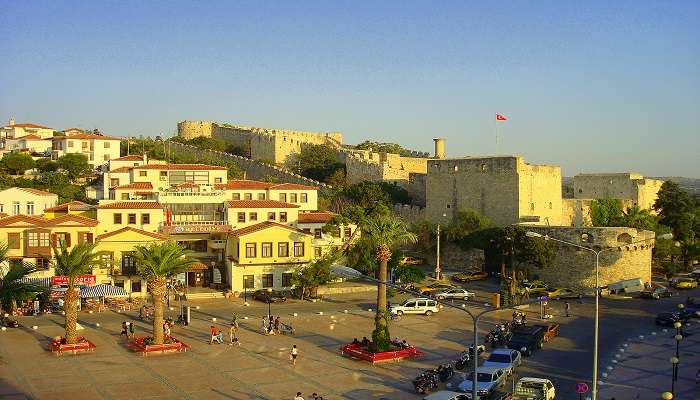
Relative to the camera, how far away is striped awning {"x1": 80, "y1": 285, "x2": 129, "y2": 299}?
38.3 metres

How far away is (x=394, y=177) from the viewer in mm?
73812

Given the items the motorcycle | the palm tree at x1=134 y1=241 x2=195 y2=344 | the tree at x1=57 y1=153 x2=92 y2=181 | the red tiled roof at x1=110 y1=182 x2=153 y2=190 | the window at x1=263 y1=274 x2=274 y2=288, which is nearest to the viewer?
the motorcycle

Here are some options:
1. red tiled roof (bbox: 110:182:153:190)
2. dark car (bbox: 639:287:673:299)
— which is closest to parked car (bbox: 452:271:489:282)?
dark car (bbox: 639:287:673:299)

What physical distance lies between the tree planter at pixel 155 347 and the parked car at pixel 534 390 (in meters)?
13.9

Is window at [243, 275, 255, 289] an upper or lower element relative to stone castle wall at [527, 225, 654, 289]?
lower

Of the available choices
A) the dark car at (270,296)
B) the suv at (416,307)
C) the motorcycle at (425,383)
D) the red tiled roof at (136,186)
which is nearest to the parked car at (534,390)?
the motorcycle at (425,383)

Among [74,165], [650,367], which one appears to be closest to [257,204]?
[74,165]

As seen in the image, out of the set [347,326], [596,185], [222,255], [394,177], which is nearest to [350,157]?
[394,177]

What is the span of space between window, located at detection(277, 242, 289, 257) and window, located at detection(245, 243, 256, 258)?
5.27 ft

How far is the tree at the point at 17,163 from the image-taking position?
71.8 metres

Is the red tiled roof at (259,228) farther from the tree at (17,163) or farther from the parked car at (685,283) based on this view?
the tree at (17,163)

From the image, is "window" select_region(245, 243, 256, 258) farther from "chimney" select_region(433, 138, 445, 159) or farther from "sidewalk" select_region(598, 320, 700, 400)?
"chimney" select_region(433, 138, 445, 159)

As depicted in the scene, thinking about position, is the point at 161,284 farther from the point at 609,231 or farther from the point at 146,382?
the point at 609,231

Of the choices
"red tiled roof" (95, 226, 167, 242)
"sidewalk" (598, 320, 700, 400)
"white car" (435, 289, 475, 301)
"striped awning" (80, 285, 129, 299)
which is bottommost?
"sidewalk" (598, 320, 700, 400)
